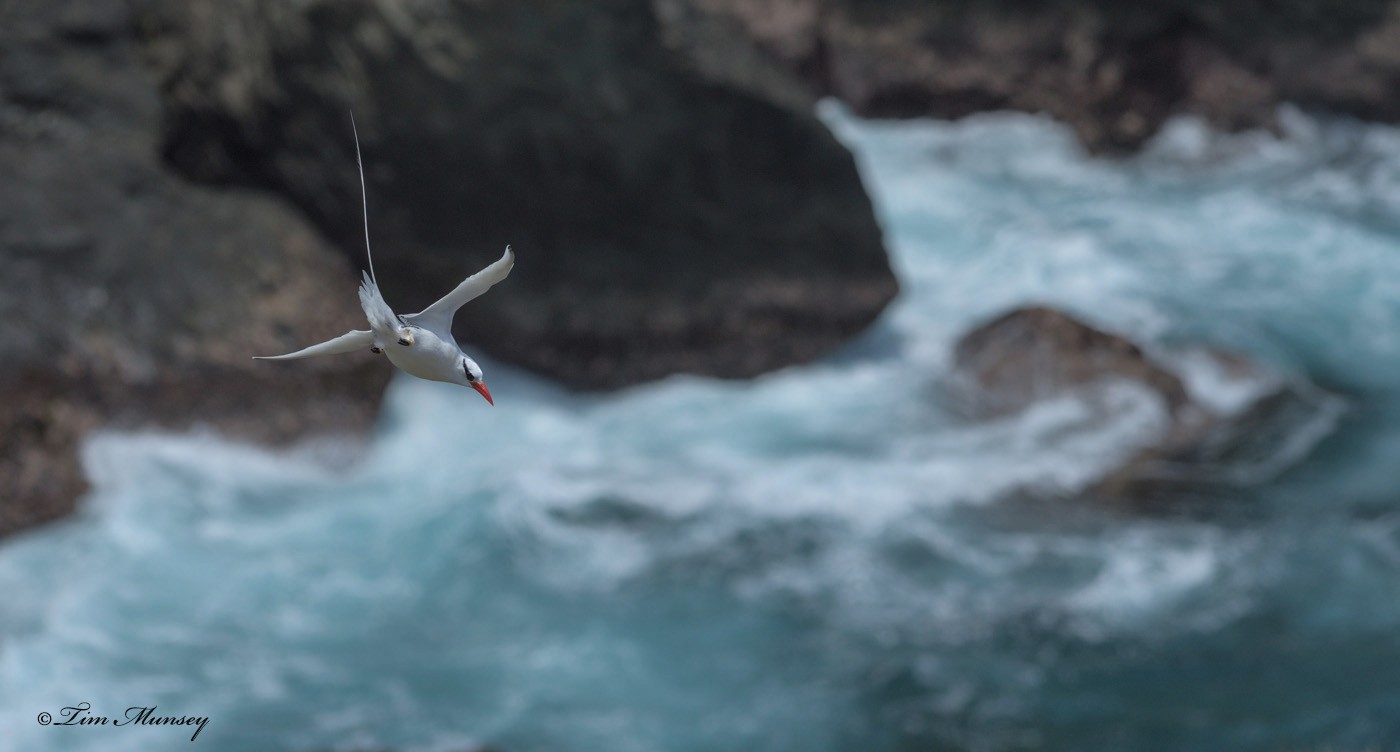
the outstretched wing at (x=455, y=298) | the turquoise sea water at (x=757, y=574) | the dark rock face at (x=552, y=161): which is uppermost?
the dark rock face at (x=552, y=161)

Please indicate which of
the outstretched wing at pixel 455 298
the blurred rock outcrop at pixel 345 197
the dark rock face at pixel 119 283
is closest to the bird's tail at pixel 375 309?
the outstretched wing at pixel 455 298

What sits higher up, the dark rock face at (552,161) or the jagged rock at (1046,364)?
the dark rock face at (552,161)

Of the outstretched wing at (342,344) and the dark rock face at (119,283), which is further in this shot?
the dark rock face at (119,283)

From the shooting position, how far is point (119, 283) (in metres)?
8.23

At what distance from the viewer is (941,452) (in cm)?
Answer: 834

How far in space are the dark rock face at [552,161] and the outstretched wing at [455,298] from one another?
598 centimetres

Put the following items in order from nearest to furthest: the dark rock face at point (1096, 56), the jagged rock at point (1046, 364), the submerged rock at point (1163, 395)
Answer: the submerged rock at point (1163, 395) < the jagged rock at point (1046, 364) < the dark rock face at point (1096, 56)

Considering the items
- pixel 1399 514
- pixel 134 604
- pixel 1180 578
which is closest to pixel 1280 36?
pixel 1399 514

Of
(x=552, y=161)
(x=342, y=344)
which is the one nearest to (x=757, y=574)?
(x=552, y=161)

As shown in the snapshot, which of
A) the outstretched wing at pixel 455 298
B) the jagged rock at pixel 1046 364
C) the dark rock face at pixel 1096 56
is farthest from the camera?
the dark rock face at pixel 1096 56

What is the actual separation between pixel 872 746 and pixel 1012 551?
1.63 meters

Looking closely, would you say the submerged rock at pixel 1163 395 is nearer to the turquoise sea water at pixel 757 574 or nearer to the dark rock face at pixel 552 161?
the turquoise sea water at pixel 757 574

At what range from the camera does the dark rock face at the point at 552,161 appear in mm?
8047

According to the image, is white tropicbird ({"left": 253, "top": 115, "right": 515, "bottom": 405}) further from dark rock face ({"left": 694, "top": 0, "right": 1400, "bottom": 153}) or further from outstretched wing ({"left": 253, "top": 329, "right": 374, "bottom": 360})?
dark rock face ({"left": 694, "top": 0, "right": 1400, "bottom": 153})
